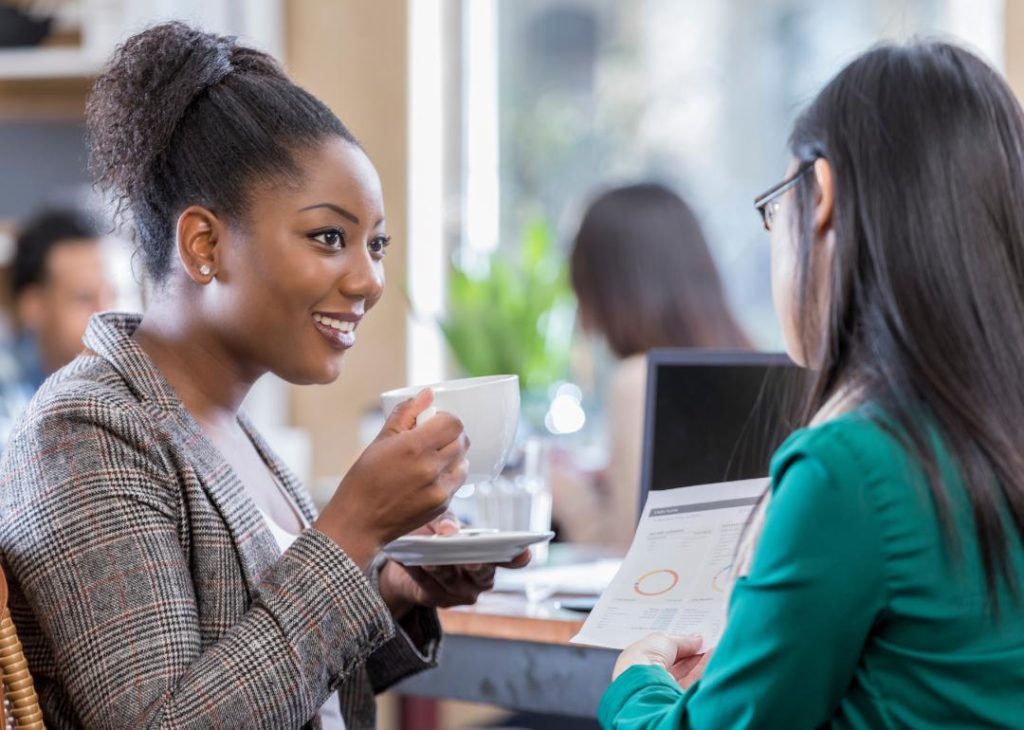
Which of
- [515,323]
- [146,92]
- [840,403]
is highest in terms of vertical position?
[146,92]

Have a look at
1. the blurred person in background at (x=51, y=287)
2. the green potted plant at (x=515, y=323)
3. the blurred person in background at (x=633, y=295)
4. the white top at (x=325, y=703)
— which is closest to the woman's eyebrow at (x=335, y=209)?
the white top at (x=325, y=703)

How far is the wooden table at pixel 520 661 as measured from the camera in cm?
139

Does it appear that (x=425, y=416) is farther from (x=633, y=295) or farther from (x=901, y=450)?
(x=633, y=295)

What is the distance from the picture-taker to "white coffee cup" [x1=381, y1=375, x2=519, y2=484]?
1.21 metres

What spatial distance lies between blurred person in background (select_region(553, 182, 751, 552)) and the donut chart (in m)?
1.22

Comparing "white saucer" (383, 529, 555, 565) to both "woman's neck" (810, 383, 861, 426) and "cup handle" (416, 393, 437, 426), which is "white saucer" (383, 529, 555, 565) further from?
"woman's neck" (810, 383, 861, 426)

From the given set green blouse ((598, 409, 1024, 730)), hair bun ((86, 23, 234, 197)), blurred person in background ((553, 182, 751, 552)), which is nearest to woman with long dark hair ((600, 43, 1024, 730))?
green blouse ((598, 409, 1024, 730))

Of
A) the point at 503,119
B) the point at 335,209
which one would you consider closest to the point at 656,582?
the point at 335,209

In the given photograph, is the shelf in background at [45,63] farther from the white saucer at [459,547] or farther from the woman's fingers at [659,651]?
the woman's fingers at [659,651]

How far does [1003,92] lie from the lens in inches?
35.8

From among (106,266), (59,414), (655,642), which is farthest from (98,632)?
(106,266)

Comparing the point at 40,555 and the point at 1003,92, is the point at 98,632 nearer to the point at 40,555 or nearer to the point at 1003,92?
the point at 40,555

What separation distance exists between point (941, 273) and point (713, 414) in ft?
2.25

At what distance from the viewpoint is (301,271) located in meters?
1.20
